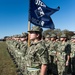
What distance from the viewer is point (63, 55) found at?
8305 mm

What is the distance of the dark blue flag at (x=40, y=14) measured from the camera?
7715 millimetres

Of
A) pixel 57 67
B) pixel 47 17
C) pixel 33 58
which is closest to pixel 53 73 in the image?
pixel 57 67

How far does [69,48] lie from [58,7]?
5.21 ft

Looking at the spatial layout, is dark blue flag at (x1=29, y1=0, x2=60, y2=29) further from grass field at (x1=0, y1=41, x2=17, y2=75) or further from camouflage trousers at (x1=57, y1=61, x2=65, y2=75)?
grass field at (x1=0, y1=41, x2=17, y2=75)

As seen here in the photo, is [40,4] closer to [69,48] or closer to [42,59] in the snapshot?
[69,48]

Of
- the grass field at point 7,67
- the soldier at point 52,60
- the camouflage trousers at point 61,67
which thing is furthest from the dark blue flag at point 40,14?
the grass field at point 7,67

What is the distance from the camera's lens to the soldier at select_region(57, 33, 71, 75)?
821cm

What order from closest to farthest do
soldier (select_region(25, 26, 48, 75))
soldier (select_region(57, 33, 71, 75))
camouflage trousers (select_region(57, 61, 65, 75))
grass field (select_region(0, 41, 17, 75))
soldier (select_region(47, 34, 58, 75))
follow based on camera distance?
soldier (select_region(25, 26, 48, 75)) < soldier (select_region(57, 33, 71, 75)) < camouflage trousers (select_region(57, 61, 65, 75)) < soldier (select_region(47, 34, 58, 75)) < grass field (select_region(0, 41, 17, 75))

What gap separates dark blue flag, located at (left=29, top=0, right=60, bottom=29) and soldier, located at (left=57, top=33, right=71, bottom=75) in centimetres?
69

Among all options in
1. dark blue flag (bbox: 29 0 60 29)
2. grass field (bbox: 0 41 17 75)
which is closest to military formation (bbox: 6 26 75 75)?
dark blue flag (bbox: 29 0 60 29)

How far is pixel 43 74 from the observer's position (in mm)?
4043

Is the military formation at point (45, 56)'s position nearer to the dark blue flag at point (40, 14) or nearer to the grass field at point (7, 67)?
the dark blue flag at point (40, 14)

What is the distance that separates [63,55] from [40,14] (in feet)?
5.66

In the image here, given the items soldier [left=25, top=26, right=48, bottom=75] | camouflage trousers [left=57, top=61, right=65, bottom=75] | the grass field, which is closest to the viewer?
soldier [left=25, top=26, right=48, bottom=75]
